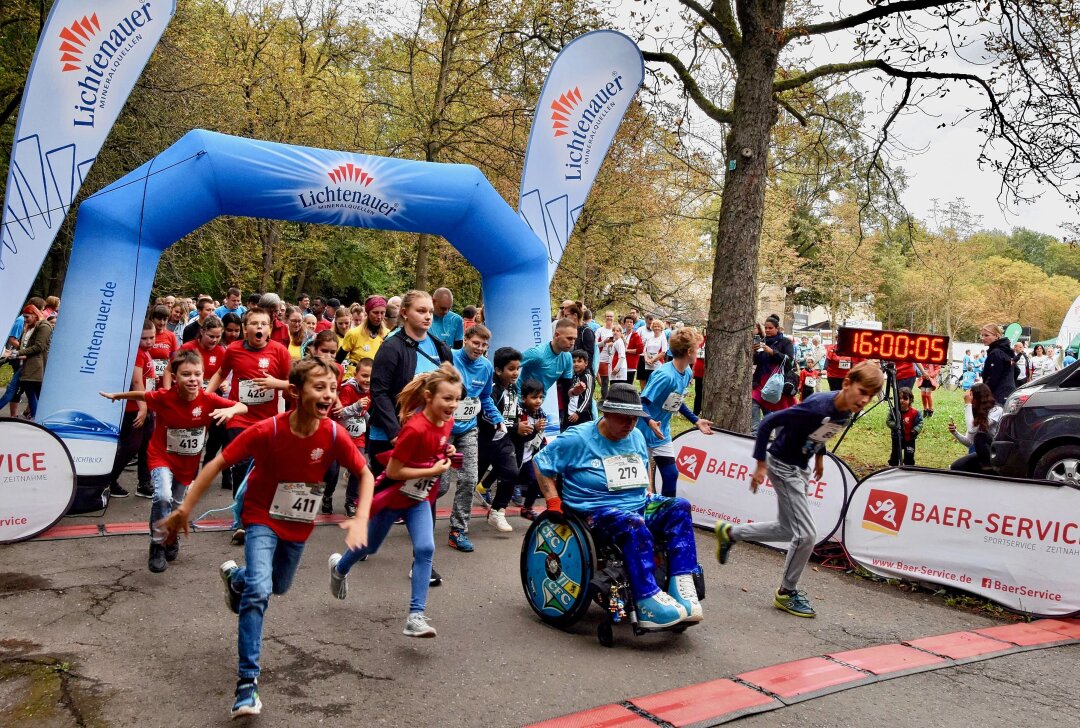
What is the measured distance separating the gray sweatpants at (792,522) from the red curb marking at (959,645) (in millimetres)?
849

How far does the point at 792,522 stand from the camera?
6098 millimetres

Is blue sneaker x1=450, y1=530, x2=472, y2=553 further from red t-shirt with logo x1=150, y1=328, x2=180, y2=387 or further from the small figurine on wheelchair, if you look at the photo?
red t-shirt with logo x1=150, y1=328, x2=180, y2=387

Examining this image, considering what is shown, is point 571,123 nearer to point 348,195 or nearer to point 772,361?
point 348,195

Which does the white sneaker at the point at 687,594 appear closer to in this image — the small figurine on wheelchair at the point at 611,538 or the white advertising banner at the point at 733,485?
the small figurine on wheelchair at the point at 611,538

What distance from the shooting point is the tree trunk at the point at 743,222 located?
10.8 meters

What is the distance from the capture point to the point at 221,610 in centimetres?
535

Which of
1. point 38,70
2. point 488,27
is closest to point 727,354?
point 38,70

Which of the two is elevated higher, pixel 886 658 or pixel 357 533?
pixel 357 533

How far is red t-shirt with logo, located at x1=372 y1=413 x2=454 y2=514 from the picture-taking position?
5.03m

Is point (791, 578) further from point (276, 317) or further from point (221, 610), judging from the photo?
point (276, 317)

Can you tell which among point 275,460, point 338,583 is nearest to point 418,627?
point 338,583

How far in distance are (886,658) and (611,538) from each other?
1894 mm

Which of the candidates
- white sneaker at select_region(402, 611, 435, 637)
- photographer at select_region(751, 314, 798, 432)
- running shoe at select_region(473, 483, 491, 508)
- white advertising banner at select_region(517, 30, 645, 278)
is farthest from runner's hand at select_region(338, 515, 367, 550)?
photographer at select_region(751, 314, 798, 432)

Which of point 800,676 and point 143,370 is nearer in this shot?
point 800,676
